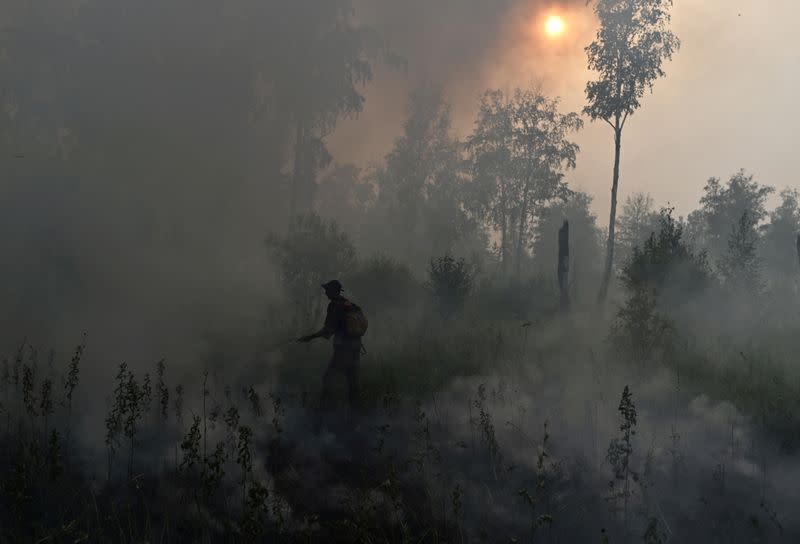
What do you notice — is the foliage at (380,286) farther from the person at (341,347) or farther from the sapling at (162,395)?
the sapling at (162,395)

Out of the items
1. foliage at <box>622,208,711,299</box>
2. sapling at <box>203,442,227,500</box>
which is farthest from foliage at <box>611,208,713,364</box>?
sapling at <box>203,442,227,500</box>

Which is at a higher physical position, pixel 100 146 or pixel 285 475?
pixel 100 146

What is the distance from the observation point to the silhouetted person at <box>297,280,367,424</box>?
28.3 feet

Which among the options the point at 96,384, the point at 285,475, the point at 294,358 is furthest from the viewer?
the point at 294,358

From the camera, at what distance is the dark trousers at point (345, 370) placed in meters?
8.74

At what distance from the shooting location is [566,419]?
8.17 meters

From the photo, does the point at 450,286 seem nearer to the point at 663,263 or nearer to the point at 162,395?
the point at 663,263

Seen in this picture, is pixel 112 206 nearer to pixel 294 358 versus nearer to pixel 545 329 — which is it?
pixel 294 358

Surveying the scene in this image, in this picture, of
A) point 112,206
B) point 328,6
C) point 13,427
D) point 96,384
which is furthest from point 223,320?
point 328,6

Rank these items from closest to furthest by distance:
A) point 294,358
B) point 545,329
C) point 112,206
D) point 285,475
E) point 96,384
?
point 285,475, point 96,384, point 294,358, point 545,329, point 112,206

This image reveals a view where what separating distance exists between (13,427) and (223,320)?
29.8 ft

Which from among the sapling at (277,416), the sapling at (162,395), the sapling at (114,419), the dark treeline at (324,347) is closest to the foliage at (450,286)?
→ the dark treeline at (324,347)

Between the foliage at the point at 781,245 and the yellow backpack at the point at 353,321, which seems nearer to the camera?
the yellow backpack at the point at 353,321

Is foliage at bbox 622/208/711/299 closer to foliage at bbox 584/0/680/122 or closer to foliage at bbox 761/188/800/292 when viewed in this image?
foliage at bbox 584/0/680/122
